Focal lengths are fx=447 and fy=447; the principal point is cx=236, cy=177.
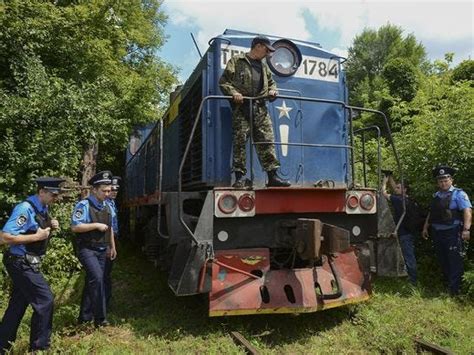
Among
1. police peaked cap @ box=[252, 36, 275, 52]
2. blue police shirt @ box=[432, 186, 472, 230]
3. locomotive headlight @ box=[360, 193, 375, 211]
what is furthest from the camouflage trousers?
blue police shirt @ box=[432, 186, 472, 230]

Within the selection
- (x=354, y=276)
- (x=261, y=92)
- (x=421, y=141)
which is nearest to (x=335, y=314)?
(x=354, y=276)

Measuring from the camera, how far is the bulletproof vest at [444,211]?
5.96 m

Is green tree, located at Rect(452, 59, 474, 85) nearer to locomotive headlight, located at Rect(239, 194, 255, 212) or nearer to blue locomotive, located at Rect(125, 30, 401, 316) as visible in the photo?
blue locomotive, located at Rect(125, 30, 401, 316)

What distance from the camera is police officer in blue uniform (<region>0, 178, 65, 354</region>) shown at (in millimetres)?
3965

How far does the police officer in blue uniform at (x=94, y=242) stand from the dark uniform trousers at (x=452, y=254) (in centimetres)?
438

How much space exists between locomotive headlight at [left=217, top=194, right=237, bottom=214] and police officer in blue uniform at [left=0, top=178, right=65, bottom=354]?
1558 millimetres

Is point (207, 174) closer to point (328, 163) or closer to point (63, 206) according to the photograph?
point (328, 163)

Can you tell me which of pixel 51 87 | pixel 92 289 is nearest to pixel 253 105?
pixel 92 289

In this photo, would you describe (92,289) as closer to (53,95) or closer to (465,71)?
(53,95)

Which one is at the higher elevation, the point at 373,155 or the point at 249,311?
the point at 373,155

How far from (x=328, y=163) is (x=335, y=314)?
5.94ft

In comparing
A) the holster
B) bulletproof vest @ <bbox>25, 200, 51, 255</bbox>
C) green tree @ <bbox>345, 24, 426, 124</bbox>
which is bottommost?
the holster

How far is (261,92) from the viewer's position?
15.8 feet

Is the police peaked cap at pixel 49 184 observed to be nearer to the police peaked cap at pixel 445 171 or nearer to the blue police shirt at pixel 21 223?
the blue police shirt at pixel 21 223
